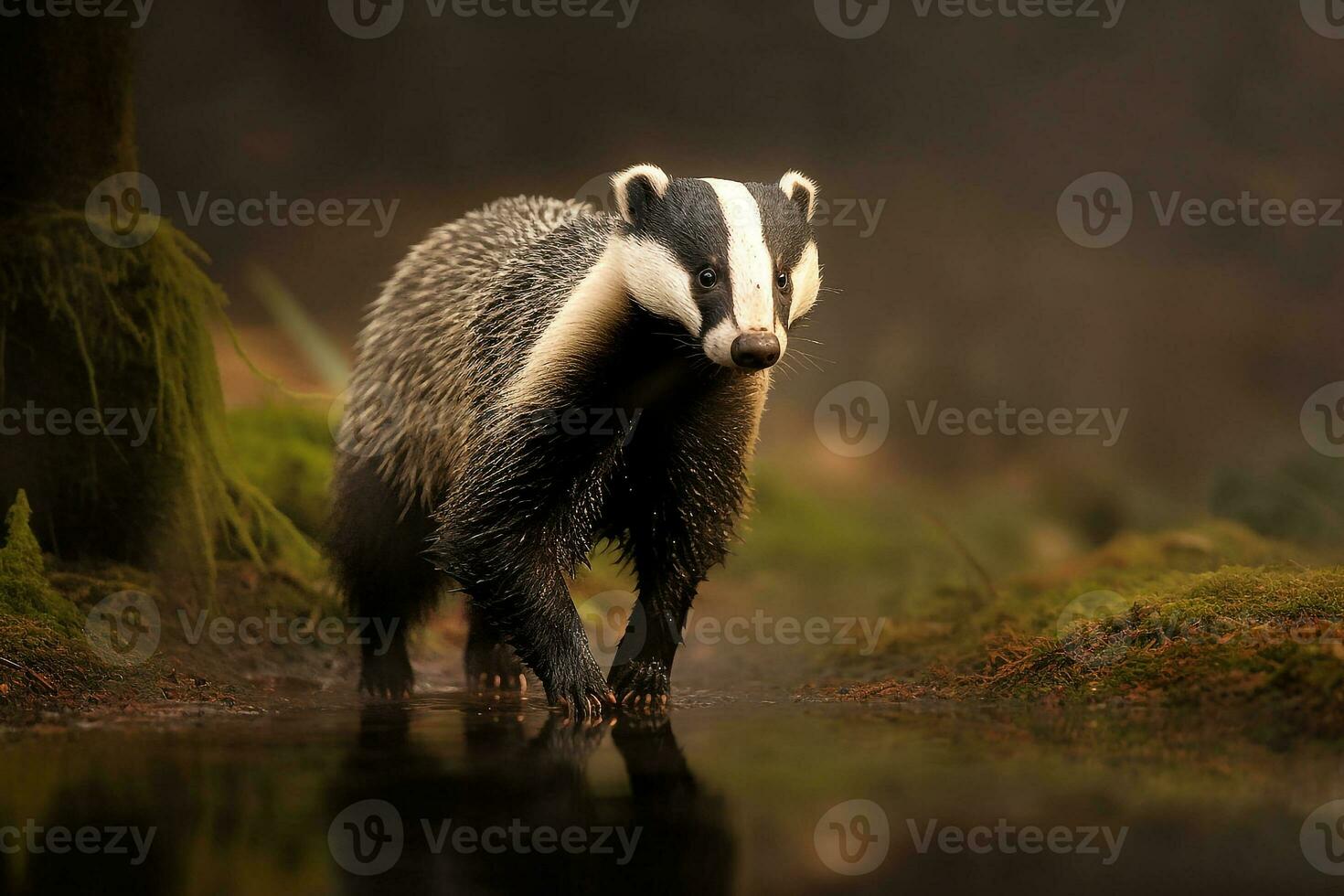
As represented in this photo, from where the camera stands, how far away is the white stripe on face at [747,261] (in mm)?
2877

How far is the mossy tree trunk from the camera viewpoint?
160 inches

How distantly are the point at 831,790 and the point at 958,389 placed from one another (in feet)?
14.6

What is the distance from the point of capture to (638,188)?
3.25 m

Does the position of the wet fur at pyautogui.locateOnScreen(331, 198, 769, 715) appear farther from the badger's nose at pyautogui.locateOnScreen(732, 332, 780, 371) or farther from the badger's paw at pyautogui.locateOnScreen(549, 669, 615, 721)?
the badger's nose at pyautogui.locateOnScreen(732, 332, 780, 371)

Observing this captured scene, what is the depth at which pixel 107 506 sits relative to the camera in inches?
163

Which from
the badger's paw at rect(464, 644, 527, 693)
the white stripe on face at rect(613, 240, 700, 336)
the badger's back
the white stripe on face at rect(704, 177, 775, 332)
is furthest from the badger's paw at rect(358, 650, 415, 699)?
the white stripe on face at rect(704, 177, 775, 332)

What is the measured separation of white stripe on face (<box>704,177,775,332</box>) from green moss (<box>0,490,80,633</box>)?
7.70ft

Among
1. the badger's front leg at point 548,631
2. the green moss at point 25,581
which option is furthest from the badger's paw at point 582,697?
the green moss at point 25,581

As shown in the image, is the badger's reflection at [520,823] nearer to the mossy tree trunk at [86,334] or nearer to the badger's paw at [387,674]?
the badger's paw at [387,674]

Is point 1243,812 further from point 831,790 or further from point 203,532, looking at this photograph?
point 203,532

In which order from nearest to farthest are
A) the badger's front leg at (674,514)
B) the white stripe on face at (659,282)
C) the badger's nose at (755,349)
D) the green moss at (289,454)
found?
the badger's nose at (755,349)
the white stripe on face at (659,282)
the badger's front leg at (674,514)
the green moss at (289,454)

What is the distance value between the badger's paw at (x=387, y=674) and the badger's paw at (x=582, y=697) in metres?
1.10

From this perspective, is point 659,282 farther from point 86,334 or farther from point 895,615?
point 895,615

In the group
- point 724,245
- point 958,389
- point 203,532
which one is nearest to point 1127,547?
point 958,389
